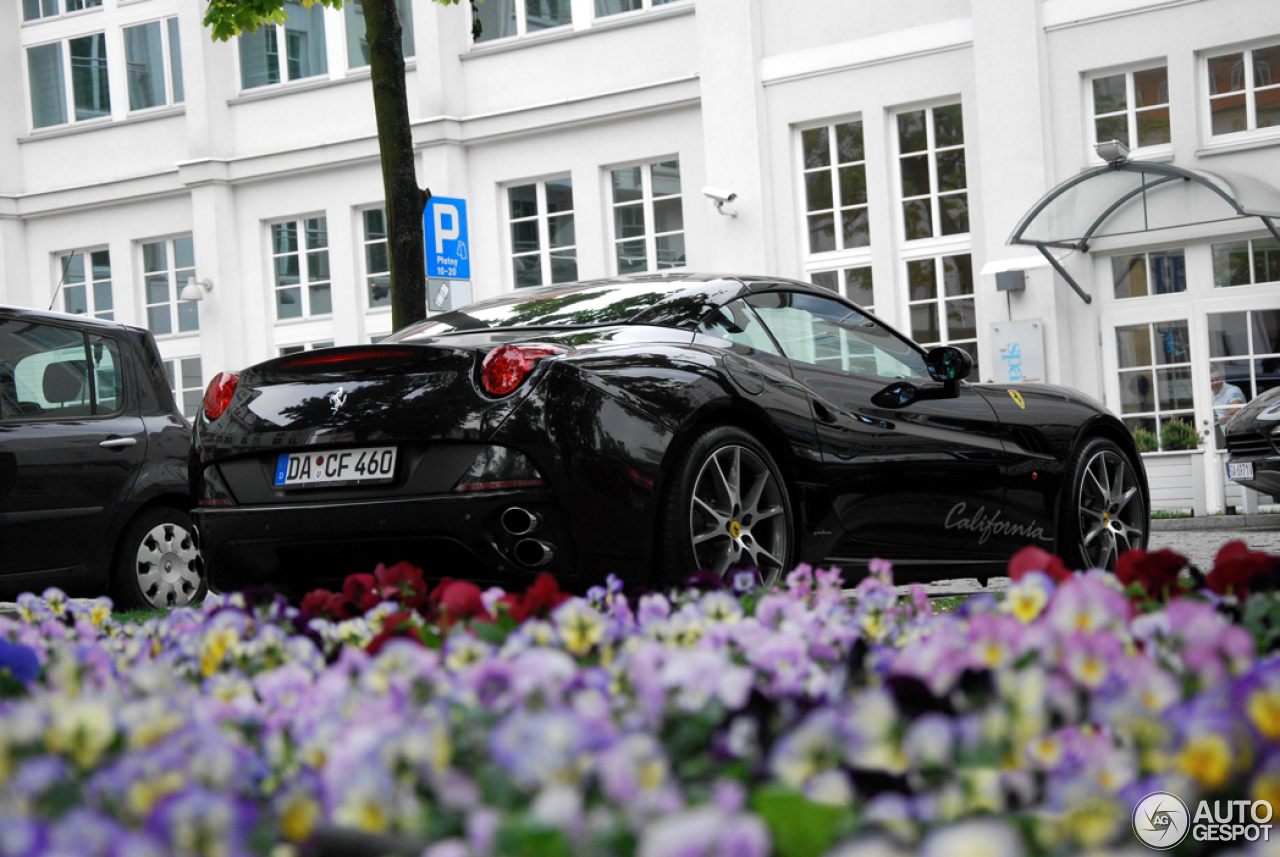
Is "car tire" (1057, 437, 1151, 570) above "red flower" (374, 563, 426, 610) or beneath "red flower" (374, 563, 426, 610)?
beneath

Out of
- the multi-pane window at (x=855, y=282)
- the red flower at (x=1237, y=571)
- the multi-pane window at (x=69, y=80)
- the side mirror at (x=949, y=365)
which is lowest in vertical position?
the red flower at (x=1237, y=571)

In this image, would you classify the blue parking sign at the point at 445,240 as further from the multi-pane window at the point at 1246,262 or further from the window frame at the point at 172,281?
the window frame at the point at 172,281

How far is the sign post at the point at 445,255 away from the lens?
411 inches

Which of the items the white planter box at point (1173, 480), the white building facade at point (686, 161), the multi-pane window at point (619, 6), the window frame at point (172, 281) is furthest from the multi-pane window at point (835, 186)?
the window frame at point (172, 281)

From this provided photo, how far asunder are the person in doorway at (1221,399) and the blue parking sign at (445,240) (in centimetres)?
1090

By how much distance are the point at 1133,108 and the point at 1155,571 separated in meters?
17.1

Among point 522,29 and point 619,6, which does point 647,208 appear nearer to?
point 619,6

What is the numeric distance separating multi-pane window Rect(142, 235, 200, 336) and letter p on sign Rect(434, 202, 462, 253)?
17.4 meters

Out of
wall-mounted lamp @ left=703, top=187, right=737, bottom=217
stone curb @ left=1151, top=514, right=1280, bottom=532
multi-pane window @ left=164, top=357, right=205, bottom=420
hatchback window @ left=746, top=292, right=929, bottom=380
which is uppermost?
wall-mounted lamp @ left=703, top=187, right=737, bottom=217

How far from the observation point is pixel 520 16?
23922 millimetres

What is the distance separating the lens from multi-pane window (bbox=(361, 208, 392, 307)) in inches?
984

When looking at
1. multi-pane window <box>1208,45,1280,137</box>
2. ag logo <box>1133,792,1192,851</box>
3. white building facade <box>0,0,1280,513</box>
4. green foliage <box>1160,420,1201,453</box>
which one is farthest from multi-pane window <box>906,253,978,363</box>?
ag logo <box>1133,792,1192,851</box>

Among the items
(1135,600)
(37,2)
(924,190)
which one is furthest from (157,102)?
(1135,600)

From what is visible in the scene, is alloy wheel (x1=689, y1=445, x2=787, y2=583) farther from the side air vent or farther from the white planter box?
the white planter box
